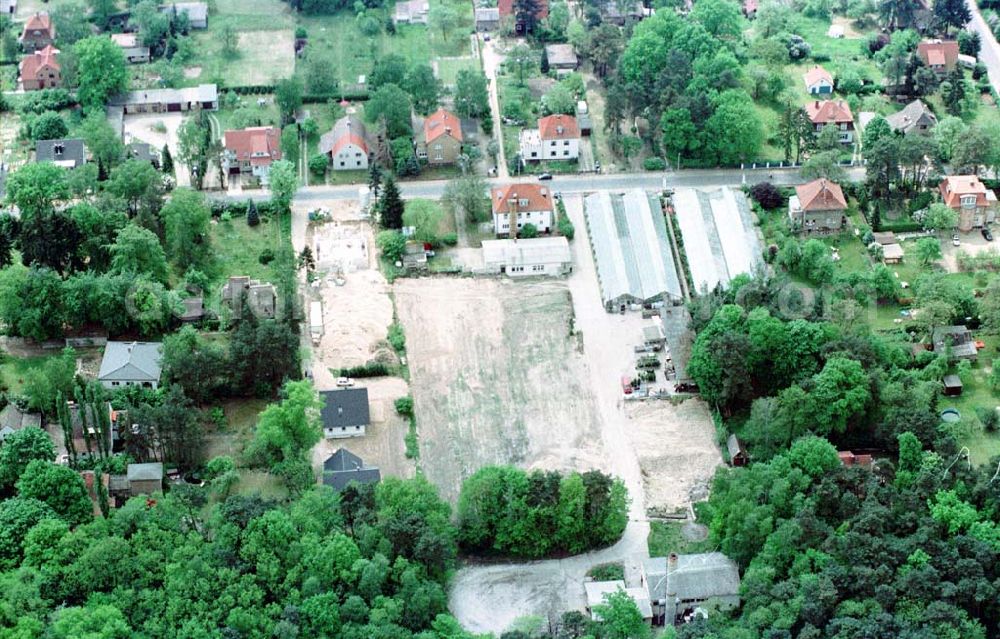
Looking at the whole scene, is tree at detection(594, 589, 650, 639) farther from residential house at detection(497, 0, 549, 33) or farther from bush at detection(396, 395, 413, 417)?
residential house at detection(497, 0, 549, 33)

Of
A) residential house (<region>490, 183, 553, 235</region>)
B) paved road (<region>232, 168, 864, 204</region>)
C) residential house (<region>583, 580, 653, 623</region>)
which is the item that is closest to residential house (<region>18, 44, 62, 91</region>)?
paved road (<region>232, 168, 864, 204</region>)

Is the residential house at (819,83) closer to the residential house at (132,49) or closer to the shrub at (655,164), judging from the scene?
the shrub at (655,164)

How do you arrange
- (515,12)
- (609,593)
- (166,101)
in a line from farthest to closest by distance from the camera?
(515,12)
(166,101)
(609,593)

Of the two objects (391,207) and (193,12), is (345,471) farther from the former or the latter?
(193,12)

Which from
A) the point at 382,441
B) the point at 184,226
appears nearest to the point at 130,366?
the point at 184,226

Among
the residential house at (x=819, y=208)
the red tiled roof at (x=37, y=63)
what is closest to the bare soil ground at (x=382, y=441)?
the residential house at (x=819, y=208)

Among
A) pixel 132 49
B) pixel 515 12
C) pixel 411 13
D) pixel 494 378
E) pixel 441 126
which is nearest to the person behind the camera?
pixel 494 378

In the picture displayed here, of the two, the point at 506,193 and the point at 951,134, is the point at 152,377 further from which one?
the point at 951,134
